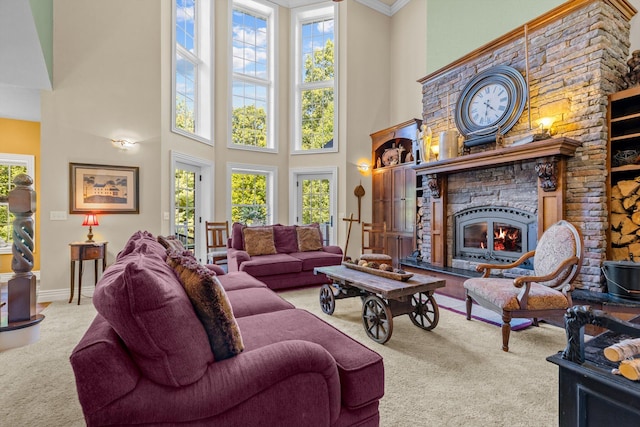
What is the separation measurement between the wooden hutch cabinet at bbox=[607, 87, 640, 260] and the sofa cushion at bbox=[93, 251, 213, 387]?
3.94 meters

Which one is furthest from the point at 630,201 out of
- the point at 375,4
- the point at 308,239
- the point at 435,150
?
the point at 375,4

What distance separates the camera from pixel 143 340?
1000 millimetres

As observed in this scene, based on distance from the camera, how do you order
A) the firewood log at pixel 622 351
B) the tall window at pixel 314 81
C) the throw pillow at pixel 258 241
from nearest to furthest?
the firewood log at pixel 622 351 < the throw pillow at pixel 258 241 < the tall window at pixel 314 81

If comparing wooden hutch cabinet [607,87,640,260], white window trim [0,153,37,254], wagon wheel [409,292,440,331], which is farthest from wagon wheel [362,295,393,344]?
white window trim [0,153,37,254]

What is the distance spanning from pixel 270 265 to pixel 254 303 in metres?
1.95

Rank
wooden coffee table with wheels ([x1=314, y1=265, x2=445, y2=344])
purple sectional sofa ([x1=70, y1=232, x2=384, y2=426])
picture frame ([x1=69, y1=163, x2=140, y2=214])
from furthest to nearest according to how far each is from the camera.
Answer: picture frame ([x1=69, y1=163, x2=140, y2=214]) → wooden coffee table with wheels ([x1=314, y1=265, x2=445, y2=344]) → purple sectional sofa ([x1=70, y1=232, x2=384, y2=426])

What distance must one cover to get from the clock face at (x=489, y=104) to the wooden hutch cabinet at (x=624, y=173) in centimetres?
106

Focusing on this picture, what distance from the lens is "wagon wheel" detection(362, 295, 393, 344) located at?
2521 millimetres

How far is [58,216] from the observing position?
3930 millimetres

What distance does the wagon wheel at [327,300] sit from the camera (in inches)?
128

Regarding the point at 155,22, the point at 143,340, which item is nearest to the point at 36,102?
the point at 155,22

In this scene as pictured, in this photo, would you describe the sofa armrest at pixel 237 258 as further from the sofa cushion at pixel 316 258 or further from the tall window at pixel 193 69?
the tall window at pixel 193 69

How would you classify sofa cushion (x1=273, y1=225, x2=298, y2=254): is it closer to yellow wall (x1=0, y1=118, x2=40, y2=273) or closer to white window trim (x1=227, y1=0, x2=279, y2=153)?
white window trim (x1=227, y1=0, x2=279, y2=153)

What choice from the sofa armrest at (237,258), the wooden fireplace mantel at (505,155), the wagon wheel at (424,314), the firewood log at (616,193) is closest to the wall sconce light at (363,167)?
the wooden fireplace mantel at (505,155)
